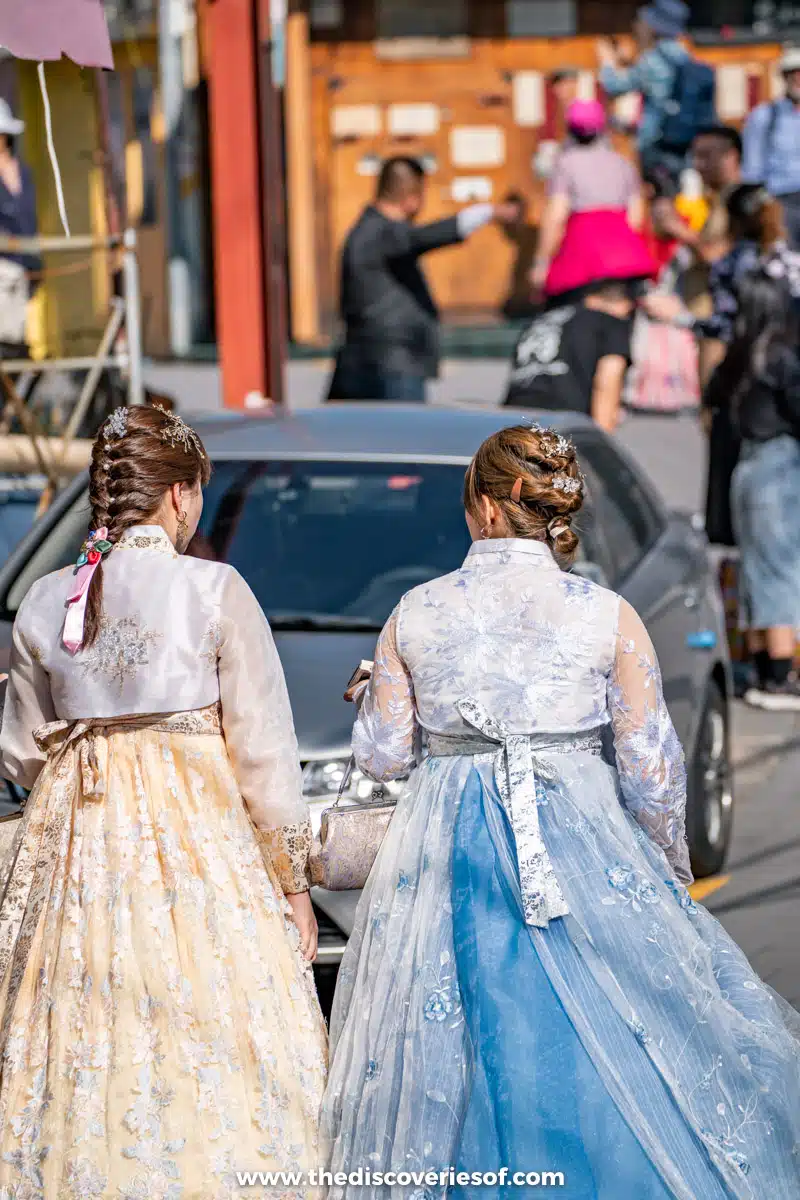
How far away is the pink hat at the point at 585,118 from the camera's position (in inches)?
424

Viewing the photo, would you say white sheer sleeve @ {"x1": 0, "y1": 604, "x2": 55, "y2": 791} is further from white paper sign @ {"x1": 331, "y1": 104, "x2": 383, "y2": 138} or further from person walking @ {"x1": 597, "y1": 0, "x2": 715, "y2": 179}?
white paper sign @ {"x1": 331, "y1": 104, "x2": 383, "y2": 138}

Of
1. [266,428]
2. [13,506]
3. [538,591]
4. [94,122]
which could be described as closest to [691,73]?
[94,122]

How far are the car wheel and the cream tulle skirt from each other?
2.73m

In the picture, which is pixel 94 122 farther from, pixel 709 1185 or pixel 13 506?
pixel 709 1185

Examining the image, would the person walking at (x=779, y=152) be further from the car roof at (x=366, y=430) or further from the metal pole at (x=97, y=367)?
the car roof at (x=366, y=430)

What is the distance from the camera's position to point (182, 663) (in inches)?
133

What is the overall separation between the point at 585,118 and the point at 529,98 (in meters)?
10.3

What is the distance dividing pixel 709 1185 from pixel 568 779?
722 mm

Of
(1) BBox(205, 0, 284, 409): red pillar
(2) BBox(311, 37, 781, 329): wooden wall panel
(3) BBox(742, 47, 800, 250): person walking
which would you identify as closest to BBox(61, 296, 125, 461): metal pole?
(1) BBox(205, 0, 284, 409): red pillar

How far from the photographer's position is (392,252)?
9.09 meters

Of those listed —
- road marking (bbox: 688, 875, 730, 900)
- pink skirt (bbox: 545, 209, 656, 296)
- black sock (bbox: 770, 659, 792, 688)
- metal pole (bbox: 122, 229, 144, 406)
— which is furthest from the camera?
pink skirt (bbox: 545, 209, 656, 296)

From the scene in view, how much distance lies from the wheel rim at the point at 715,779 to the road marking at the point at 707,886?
0.36 ft

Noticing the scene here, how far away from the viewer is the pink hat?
10.8 metres

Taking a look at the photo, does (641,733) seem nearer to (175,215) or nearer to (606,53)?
(606,53)
